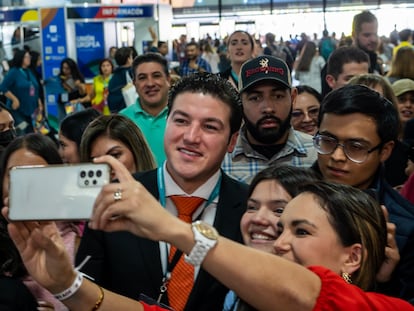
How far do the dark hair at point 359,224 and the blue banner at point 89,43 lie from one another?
437 inches

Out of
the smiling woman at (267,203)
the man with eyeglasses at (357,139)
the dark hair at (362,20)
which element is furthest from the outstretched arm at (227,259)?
the dark hair at (362,20)

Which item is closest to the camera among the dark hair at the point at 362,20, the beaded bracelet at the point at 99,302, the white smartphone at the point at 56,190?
the white smartphone at the point at 56,190

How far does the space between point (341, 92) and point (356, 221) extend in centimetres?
85

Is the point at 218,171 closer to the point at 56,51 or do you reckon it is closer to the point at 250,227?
the point at 250,227

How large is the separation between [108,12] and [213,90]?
10.8 m

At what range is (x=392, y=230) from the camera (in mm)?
1727

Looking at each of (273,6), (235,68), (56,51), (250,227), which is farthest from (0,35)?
(250,227)

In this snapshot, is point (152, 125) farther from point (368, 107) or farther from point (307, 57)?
point (307, 57)

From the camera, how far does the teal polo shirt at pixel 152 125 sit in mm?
4320

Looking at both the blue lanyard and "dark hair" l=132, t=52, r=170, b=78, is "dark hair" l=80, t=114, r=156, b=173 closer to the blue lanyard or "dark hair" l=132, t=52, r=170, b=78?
the blue lanyard

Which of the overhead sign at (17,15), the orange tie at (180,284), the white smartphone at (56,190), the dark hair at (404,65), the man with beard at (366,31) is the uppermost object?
the overhead sign at (17,15)

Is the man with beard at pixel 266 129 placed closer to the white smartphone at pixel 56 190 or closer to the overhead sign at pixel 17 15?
the white smartphone at pixel 56 190

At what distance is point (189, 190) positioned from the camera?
2.03 meters

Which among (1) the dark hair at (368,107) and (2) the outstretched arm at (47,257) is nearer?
(2) the outstretched arm at (47,257)
